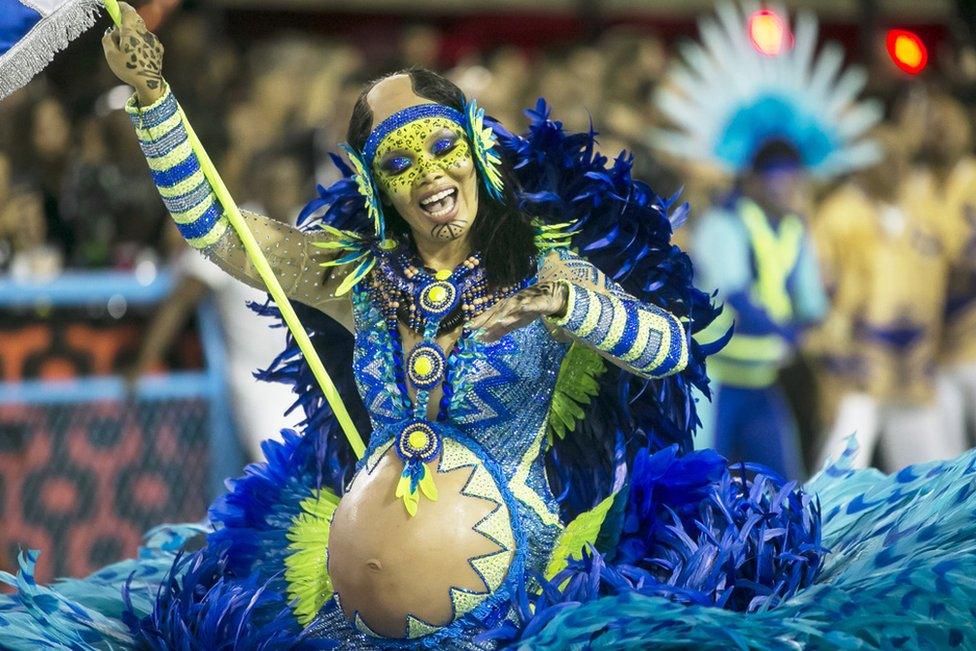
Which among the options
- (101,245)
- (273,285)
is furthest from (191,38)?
(273,285)

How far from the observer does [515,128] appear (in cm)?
736

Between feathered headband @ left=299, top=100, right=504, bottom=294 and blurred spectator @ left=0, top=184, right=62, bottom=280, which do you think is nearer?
feathered headband @ left=299, top=100, right=504, bottom=294

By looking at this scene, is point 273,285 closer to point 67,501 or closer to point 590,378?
point 590,378

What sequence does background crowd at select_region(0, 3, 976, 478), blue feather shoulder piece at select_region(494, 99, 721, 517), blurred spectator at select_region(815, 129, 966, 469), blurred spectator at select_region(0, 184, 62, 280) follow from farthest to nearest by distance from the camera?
blurred spectator at select_region(815, 129, 966, 469), background crowd at select_region(0, 3, 976, 478), blurred spectator at select_region(0, 184, 62, 280), blue feather shoulder piece at select_region(494, 99, 721, 517)

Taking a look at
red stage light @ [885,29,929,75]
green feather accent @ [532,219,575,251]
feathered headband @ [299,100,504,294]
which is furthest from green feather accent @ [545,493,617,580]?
red stage light @ [885,29,929,75]

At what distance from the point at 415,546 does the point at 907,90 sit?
659cm

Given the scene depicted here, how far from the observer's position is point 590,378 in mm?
3383

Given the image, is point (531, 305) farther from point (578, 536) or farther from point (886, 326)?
point (886, 326)

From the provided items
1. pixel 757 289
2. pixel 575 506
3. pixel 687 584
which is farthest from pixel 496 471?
pixel 757 289

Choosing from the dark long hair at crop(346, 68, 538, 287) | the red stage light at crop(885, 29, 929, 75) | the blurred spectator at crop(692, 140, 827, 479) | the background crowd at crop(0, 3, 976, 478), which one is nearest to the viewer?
the dark long hair at crop(346, 68, 538, 287)

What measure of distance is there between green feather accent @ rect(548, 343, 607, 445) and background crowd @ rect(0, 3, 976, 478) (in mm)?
3164

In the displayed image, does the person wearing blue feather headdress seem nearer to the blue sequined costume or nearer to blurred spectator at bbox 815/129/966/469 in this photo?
the blue sequined costume

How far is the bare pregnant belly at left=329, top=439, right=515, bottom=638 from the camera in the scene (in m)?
3.08

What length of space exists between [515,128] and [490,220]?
13.5 ft
